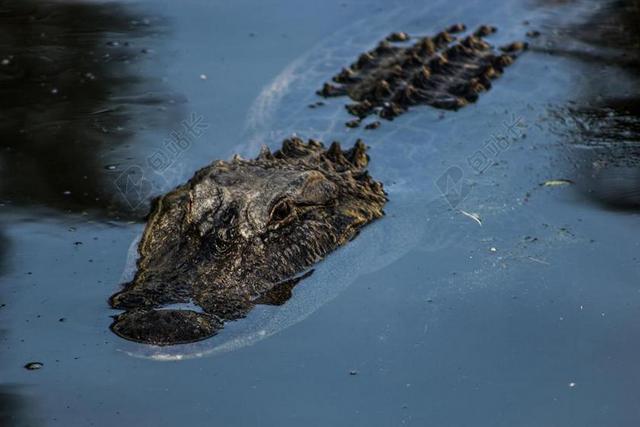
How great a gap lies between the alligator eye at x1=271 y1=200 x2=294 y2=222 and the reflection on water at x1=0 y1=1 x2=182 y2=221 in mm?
1398

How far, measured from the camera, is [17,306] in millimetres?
6617

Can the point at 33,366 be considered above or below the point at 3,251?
below

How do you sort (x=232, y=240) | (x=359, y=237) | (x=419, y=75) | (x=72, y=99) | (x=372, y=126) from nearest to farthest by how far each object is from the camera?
(x=232, y=240) → (x=359, y=237) → (x=372, y=126) → (x=419, y=75) → (x=72, y=99)

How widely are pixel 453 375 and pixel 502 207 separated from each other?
7.55 feet

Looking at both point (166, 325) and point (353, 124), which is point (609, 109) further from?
point (166, 325)

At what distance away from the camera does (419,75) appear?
938 cm

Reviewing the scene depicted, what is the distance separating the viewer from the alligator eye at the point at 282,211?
6996 millimetres

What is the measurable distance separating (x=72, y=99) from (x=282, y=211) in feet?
11.1

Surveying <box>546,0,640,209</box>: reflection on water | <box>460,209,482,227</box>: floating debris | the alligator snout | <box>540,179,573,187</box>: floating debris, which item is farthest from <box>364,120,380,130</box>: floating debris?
the alligator snout

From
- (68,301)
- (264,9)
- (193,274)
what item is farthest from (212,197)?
(264,9)

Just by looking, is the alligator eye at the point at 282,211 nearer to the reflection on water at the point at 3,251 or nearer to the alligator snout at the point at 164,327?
the alligator snout at the point at 164,327

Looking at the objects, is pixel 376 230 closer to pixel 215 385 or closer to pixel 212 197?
pixel 212 197

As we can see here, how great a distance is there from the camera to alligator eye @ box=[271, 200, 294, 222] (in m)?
7.00

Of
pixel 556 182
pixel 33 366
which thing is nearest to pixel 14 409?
pixel 33 366
